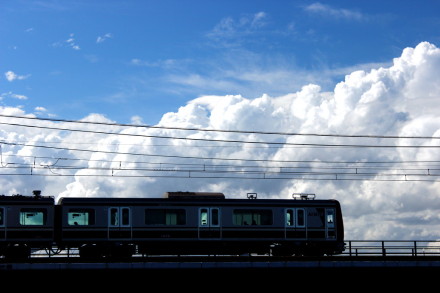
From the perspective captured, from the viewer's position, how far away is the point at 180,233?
42312mm

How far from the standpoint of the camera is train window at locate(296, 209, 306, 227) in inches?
1706

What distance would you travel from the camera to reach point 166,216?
42344 mm

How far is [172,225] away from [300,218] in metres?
8.43

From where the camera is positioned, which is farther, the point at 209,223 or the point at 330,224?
the point at 330,224

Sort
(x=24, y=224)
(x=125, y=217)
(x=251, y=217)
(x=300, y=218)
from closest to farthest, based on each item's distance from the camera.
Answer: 1. (x=24, y=224)
2. (x=125, y=217)
3. (x=251, y=217)
4. (x=300, y=218)

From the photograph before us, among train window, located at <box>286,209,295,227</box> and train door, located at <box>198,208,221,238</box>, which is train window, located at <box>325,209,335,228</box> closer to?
train window, located at <box>286,209,295,227</box>

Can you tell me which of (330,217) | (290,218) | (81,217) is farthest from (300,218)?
(81,217)

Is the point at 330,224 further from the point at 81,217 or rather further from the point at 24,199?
the point at 24,199

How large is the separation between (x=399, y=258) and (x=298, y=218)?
7126 mm

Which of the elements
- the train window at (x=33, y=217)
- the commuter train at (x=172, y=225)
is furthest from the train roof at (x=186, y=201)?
the train window at (x=33, y=217)

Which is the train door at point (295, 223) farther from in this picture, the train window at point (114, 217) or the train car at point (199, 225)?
the train window at point (114, 217)

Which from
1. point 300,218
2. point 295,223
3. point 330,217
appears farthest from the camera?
point 330,217

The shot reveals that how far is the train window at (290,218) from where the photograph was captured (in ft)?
142

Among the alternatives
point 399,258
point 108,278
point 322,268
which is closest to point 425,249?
point 399,258
